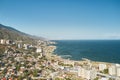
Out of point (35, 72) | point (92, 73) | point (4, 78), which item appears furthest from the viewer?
point (35, 72)

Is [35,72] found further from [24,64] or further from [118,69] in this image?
[118,69]

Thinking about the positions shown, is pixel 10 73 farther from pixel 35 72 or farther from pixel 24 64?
pixel 24 64

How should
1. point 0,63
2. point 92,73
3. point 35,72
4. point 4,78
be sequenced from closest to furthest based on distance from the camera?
point 4,78, point 92,73, point 35,72, point 0,63

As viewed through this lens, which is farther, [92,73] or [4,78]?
[92,73]

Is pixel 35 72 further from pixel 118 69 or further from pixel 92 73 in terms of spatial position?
pixel 118 69

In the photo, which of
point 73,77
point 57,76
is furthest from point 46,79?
point 73,77

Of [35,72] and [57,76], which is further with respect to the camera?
[35,72]

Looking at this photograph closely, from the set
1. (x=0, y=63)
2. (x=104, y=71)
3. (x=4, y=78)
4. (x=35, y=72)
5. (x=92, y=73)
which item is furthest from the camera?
(x=0, y=63)

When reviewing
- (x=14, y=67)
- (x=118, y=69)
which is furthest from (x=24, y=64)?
(x=118, y=69)

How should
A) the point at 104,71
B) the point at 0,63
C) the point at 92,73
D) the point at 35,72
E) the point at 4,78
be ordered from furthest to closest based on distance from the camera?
the point at 0,63
the point at 104,71
the point at 35,72
the point at 92,73
the point at 4,78
